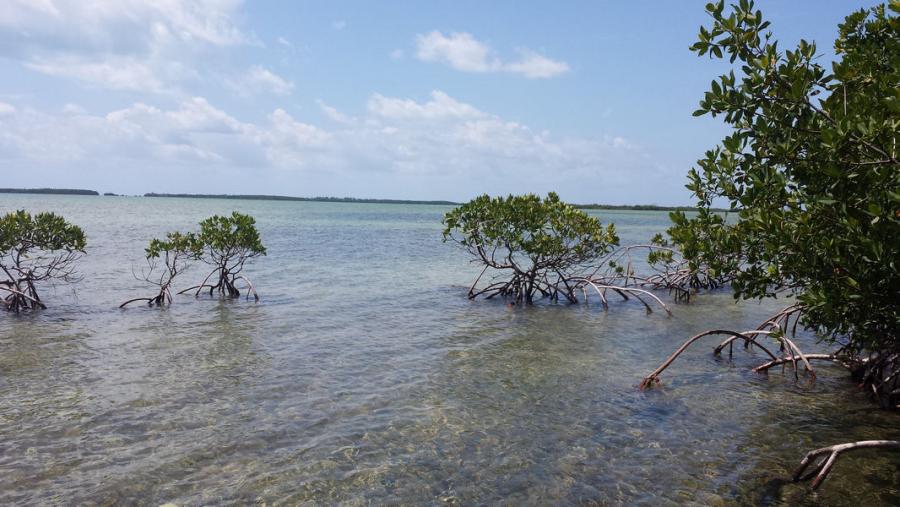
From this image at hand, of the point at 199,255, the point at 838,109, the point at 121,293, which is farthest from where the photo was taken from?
the point at 121,293

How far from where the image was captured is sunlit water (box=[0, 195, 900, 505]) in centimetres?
593

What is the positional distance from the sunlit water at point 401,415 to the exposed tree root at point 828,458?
7.2 inches

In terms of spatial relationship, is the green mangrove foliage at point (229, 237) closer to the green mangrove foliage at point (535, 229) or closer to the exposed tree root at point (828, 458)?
the green mangrove foliage at point (535, 229)

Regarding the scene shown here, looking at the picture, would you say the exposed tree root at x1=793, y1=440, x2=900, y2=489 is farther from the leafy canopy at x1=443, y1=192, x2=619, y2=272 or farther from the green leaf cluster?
the green leaf cluster

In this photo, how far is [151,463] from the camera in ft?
20.7

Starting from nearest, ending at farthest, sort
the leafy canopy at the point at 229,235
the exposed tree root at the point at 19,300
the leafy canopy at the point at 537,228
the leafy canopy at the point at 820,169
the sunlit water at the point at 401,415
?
the leafy canopy at the point at 820,169
the sunlit water at the point at 401,415
the exposed tree root at the point at 19,300
the leafy canopy at the point at 229,235
the leafy canopy at the point at 537,228

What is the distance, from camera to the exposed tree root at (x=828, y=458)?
5.23 meters

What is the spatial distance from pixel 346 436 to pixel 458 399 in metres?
2.06

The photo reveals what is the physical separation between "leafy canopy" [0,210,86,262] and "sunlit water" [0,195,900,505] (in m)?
1.82

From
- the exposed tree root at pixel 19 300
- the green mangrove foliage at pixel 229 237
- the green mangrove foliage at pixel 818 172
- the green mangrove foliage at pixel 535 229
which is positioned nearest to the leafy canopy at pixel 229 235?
the green mangrove foliage at pixel 229 237

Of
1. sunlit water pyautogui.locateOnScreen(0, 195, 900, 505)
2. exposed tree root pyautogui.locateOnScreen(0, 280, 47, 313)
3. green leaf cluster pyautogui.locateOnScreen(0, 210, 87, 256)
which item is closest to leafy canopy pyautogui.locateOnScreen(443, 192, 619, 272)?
sunlit water pyautogui.locateOnScreen(0, 195, 900, 505)

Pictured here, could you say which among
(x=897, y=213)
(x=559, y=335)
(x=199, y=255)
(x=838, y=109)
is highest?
(x=838, y=109)

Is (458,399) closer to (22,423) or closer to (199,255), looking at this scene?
(22,423)

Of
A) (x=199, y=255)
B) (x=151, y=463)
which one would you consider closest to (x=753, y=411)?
(x=151, y=463)
